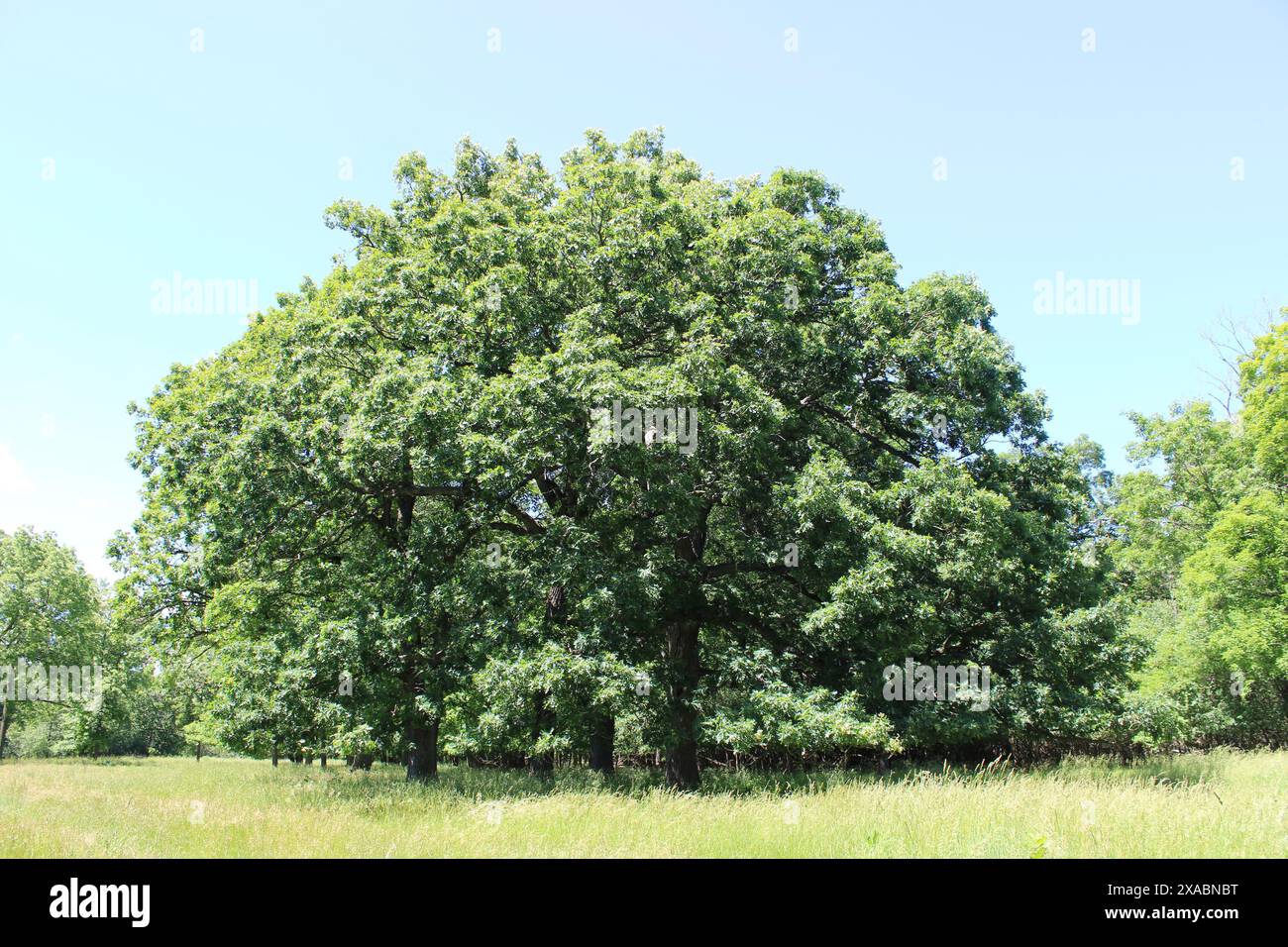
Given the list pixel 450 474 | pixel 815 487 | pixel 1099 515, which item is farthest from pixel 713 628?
pixel 1099 515

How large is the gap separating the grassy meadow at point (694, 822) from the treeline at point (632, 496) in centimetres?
162

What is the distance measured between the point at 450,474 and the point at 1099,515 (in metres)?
51.1

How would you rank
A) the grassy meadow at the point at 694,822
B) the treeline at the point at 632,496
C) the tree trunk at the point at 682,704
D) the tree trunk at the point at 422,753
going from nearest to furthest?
1. the grassy meadow at the point at 694,822
2. the treeline at the point at 632,496
3. the tree trunk at the point at 682,704
4. the tree trunk at the point at 422,753

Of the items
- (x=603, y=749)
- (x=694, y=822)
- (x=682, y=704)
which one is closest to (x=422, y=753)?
(x=603, y=749)

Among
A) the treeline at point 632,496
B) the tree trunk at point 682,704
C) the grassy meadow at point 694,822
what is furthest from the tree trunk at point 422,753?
the tree trunk at point 682,704

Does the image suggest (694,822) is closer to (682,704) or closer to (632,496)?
(682,704)

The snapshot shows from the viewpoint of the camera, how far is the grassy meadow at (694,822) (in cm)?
892

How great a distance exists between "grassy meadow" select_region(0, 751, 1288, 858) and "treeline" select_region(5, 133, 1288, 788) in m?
1.62

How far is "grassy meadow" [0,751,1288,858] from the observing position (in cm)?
892

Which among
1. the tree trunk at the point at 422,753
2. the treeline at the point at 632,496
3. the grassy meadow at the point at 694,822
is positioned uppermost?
the treeline at the point at 632,496

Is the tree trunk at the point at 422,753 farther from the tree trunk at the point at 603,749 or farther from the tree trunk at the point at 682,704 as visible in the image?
the tree trunk at the point at 682,704

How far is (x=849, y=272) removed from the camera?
19.5 meters

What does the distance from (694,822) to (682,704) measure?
5657 millimetres

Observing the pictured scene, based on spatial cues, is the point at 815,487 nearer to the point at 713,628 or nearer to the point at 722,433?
the point at 722,433
